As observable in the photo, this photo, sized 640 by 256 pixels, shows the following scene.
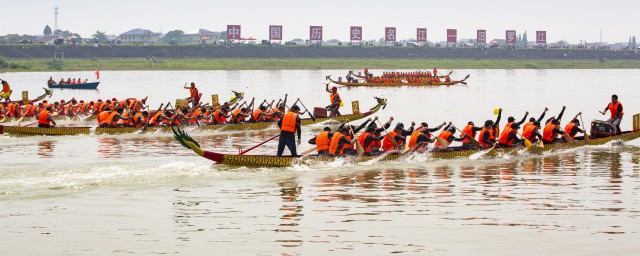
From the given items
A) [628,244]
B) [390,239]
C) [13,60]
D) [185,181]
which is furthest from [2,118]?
[13,60]

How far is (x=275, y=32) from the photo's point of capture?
169125 mm

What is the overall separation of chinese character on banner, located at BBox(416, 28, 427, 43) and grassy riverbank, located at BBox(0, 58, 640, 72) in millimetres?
19018

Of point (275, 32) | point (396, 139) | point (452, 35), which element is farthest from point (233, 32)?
point (396, 139)

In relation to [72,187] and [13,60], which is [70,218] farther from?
[13,60]

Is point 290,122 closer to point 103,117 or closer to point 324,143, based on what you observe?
point 324,143

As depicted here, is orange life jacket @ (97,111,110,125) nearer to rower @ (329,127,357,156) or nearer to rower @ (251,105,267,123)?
rower @ (251,105,267,123)

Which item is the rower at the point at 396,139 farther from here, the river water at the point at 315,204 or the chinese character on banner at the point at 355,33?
the chinese character on banner at the point at 355,33

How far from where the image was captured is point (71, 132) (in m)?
35.3

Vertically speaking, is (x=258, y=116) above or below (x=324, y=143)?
above

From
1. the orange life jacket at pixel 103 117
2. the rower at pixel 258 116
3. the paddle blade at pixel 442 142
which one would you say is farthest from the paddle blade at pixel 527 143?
the orange life jacket at pixel 103 117

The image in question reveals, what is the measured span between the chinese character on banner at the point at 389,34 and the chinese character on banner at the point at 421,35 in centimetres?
489

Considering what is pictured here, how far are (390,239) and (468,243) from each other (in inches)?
53.4

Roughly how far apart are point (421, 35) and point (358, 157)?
158 meters

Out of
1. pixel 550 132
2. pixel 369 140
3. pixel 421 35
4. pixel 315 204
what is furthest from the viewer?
pixel 421 35
